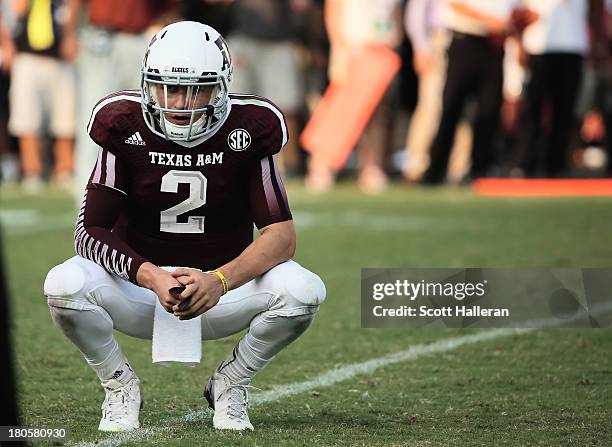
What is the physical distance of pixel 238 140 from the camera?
493 cm

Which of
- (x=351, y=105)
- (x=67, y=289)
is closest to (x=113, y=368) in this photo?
(x=67, y=289)

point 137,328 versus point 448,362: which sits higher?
point 137,328

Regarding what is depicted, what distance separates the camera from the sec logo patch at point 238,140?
16.2 feet

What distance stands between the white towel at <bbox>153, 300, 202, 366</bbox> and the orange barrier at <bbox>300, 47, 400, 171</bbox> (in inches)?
391

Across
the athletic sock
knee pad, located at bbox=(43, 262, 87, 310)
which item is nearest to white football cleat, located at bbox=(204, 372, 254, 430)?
the athletic sock

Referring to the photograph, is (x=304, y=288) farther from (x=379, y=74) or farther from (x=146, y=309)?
(x=379, y=74)

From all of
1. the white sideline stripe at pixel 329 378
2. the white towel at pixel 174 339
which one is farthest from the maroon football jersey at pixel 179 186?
the white sideline stripe at pixel 329 378

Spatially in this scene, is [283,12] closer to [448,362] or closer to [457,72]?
[457,72]

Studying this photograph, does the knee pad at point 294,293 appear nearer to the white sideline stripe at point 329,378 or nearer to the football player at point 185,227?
the football player at point 185,227

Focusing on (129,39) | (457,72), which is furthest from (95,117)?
(457,72)

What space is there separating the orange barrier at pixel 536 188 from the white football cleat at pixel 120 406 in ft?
31.0

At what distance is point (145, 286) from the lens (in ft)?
15.3

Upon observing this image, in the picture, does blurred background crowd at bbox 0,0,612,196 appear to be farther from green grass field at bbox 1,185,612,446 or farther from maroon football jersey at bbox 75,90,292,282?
maroon football jersey at bbox 75,90,292,282

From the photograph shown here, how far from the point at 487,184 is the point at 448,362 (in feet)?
26.9
